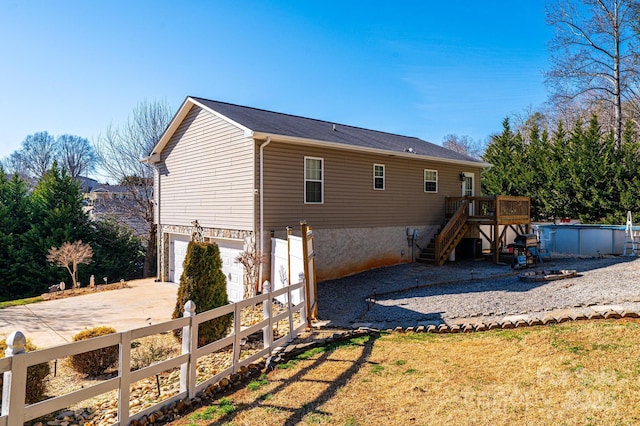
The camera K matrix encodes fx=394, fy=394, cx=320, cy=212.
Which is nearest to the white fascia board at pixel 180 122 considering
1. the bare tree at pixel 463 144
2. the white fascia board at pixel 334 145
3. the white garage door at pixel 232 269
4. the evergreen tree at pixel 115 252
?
the white fascia board at pixel 334 145

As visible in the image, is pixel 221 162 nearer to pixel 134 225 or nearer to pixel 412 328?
pixel 412 328

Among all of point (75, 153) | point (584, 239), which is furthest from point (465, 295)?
point (75, 153)

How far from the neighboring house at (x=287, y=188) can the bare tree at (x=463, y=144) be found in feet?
114

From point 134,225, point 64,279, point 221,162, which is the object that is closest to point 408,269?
point 221,162

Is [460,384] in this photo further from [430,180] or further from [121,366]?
[430,180]

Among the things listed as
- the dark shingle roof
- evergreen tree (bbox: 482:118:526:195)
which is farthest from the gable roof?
evergreen tree (bbox: 482:118:526:195)

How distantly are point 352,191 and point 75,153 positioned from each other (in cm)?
3983

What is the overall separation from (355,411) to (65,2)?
42.6 feet

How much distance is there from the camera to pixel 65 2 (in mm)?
11023

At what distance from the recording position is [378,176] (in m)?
13.9

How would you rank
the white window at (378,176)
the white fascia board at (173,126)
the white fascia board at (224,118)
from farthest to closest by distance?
the white window at (378,176), the white fascia board at (173,126), the white fascia board at (224,118)

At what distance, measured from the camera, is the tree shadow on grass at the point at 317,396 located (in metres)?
3.96

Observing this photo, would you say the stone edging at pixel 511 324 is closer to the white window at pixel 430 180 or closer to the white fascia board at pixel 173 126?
the white window at pixel 430 180

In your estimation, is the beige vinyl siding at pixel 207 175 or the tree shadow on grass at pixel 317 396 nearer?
the tree shadow on grass at pixel 317 396
